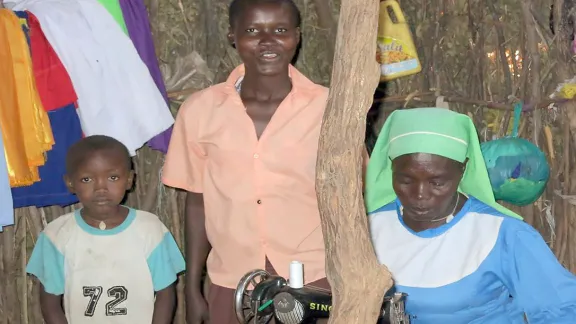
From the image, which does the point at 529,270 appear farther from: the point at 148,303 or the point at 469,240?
the point at 148,303

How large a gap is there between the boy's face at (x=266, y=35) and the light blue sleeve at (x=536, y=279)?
88 centimetres

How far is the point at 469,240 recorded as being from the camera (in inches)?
94.3

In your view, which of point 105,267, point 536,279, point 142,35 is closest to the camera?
point 536,279

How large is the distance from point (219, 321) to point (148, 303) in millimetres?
360

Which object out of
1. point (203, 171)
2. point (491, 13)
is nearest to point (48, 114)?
point (203, 171)

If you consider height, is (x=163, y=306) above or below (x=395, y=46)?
below

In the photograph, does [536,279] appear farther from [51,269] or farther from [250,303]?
[51,269]

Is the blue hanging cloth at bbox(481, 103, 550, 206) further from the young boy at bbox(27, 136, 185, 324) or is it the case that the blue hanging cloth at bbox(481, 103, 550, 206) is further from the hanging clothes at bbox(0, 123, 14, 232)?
the hanging clothes at bbox(0, 123, 14, 232)

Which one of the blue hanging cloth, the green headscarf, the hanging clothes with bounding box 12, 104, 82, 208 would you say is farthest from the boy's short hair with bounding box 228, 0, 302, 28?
the blue hanging cloth

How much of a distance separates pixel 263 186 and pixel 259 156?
0.31ft

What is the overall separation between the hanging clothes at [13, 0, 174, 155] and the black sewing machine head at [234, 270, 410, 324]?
1.35 m

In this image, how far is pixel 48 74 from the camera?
3123mm

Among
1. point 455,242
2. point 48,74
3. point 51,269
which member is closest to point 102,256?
point 51,269

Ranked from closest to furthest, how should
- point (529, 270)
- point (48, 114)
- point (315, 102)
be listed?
point (529, 270)
point (315, 102)
point (48, 114)
